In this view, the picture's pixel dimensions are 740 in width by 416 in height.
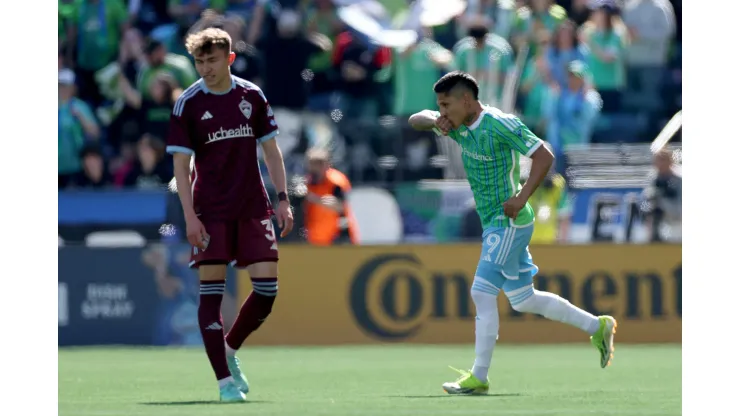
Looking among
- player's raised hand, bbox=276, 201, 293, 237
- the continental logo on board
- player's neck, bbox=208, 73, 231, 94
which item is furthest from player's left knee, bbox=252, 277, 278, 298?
the continental logo on board

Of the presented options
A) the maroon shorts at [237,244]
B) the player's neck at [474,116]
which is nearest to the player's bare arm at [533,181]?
the player's neck at [474,116]

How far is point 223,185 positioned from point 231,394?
52.3 inches

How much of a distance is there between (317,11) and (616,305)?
582cm

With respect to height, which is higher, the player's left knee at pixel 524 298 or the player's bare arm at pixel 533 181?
the player's bare arm at pixel 533 181

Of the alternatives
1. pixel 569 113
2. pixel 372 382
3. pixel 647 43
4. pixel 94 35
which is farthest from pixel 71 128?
pixel 372 382

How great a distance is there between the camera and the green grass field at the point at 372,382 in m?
8.84

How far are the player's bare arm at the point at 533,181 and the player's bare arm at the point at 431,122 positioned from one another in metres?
0.61

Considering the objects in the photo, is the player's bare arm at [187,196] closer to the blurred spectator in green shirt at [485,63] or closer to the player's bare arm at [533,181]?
the player's bare arm at [533,181]

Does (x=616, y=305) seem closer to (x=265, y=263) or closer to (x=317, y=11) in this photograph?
(x=317, y=11)

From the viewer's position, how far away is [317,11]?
20078mm

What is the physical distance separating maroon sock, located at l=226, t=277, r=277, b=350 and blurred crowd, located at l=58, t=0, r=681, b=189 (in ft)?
28.1

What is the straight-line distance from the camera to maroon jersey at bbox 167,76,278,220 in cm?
963

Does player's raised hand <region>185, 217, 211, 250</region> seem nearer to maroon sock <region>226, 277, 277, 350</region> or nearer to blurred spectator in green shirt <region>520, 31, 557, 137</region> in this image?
maroon sock <region>226, 277, 277, 350</region>

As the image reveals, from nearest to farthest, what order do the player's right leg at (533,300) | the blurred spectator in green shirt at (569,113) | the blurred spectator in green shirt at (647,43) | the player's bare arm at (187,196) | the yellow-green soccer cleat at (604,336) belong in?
the player's bare arm at (187,196) → the player's right leg at (533,300) → the yellow-green soccer cleat at (604,336) → the blurred spectator in green shirt at (569,113) → the blurred spectator in green shirt at (647,43)
